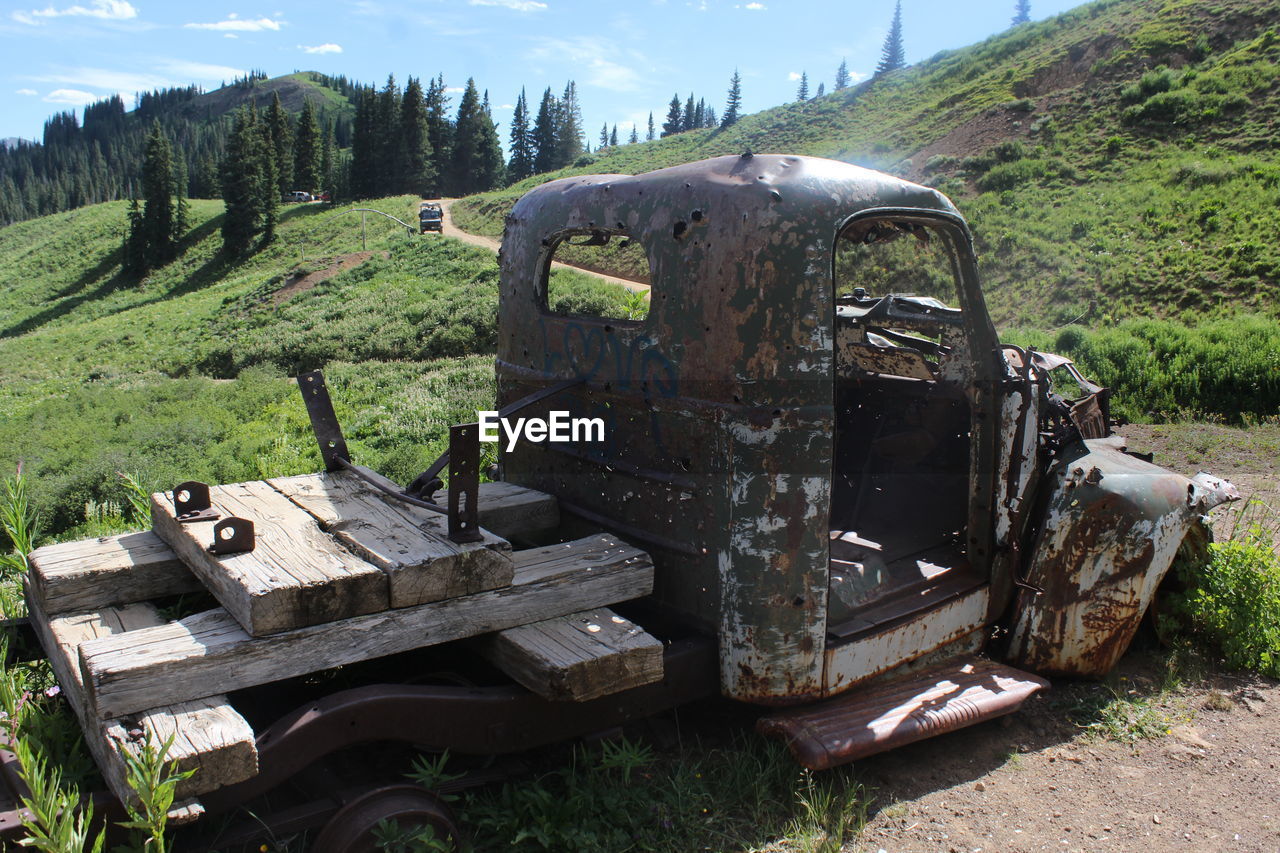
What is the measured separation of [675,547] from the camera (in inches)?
125

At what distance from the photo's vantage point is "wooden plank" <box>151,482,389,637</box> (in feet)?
7.45

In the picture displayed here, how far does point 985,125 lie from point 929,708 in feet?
125

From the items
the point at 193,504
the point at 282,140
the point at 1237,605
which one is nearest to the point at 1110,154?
the point at 1237,605

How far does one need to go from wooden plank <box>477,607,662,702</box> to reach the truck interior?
0.87 meters

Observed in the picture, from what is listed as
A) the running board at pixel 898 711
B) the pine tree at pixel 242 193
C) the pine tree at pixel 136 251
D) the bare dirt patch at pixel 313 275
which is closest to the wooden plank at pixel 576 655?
the running board at pixel 898 711

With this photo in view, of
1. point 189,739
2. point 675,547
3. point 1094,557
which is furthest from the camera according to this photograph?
point 1094,557

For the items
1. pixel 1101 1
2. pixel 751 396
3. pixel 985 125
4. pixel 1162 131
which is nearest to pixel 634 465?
pixel 751 396

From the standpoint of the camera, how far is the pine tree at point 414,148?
73188mm

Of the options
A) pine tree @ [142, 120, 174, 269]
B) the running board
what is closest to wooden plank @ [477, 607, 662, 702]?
the running board

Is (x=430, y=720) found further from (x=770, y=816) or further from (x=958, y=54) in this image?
(x=958, y=54)

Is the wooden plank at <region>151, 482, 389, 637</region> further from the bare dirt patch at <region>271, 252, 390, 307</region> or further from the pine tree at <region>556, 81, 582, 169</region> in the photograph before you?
the pine tree at <region>556, 81, 582, 169</region>

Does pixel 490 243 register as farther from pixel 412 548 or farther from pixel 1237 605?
pixel 412 548

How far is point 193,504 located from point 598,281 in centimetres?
2222

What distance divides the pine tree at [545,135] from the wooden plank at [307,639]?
9498 centimetres
